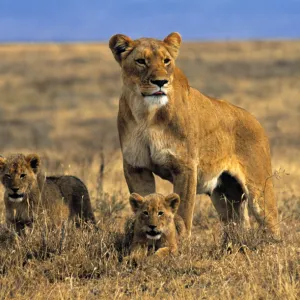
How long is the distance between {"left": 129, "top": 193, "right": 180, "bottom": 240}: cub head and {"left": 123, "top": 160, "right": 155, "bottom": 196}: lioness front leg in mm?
489

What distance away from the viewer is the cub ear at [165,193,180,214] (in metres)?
7.36

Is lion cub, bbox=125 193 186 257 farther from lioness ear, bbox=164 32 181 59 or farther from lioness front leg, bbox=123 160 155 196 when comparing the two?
lioness ear, bbox=164 32 181 59

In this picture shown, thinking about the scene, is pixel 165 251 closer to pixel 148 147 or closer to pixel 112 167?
pixel 148 147

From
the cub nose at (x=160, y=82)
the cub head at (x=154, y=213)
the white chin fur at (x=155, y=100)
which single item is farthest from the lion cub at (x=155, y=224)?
the cub nose at (x=160, y=82)

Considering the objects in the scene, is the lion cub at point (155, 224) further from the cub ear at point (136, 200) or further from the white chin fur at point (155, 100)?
the white chin fur at point (155, 100)

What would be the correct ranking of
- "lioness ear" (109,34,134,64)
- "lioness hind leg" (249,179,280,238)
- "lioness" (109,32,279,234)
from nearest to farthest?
"lioness" (109,32,279,234), "lioness ear" (109,34,134,64), "lioness hind leg" (249,179,280,238)

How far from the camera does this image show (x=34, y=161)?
774cm

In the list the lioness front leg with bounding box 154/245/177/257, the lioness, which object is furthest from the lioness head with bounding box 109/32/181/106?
the lioness front leg with bounding box 154/245/177/257

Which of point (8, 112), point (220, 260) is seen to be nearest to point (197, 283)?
point (220, 260)

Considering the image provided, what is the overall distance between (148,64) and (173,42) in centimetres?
52

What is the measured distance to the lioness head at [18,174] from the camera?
7.51 metres

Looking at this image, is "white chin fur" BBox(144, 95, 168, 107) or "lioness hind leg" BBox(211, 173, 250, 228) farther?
"lioness hind leg" BBox(211, 173, 250, 228)

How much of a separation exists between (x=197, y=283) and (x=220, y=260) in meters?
0.65

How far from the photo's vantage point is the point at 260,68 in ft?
143
